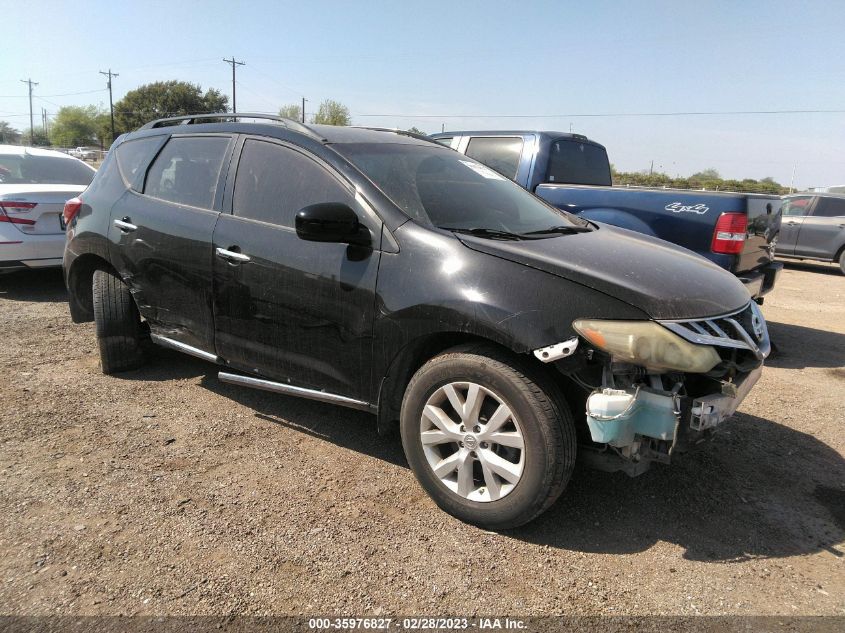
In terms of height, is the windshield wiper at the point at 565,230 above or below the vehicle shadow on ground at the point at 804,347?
above

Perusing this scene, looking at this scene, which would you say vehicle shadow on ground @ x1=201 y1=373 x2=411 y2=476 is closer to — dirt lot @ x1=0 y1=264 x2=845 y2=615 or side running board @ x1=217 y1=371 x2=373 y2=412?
dirt lot @ x1=0 y1=264 x2=845 y2=615

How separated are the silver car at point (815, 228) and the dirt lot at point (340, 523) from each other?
870 centimetres

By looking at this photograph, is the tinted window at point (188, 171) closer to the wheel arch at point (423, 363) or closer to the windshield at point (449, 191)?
the windshield at point (449, 191)

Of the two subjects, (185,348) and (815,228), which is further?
(815,228)

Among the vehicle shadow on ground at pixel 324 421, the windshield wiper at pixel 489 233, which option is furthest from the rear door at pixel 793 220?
the vehicle shadow on ground at pixel 324 421

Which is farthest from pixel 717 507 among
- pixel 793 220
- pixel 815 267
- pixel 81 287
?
pixel 815 267

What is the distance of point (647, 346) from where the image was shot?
2359 millimetres

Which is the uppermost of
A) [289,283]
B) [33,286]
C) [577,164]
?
[577,164]

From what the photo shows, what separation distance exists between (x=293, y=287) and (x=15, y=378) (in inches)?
107

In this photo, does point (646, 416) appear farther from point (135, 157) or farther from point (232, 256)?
point (135, 157)

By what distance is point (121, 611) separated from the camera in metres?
2.17

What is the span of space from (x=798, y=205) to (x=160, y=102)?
77.3 m

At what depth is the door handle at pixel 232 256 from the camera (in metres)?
3.35

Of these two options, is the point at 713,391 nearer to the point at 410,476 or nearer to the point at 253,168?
the point at 410,476
